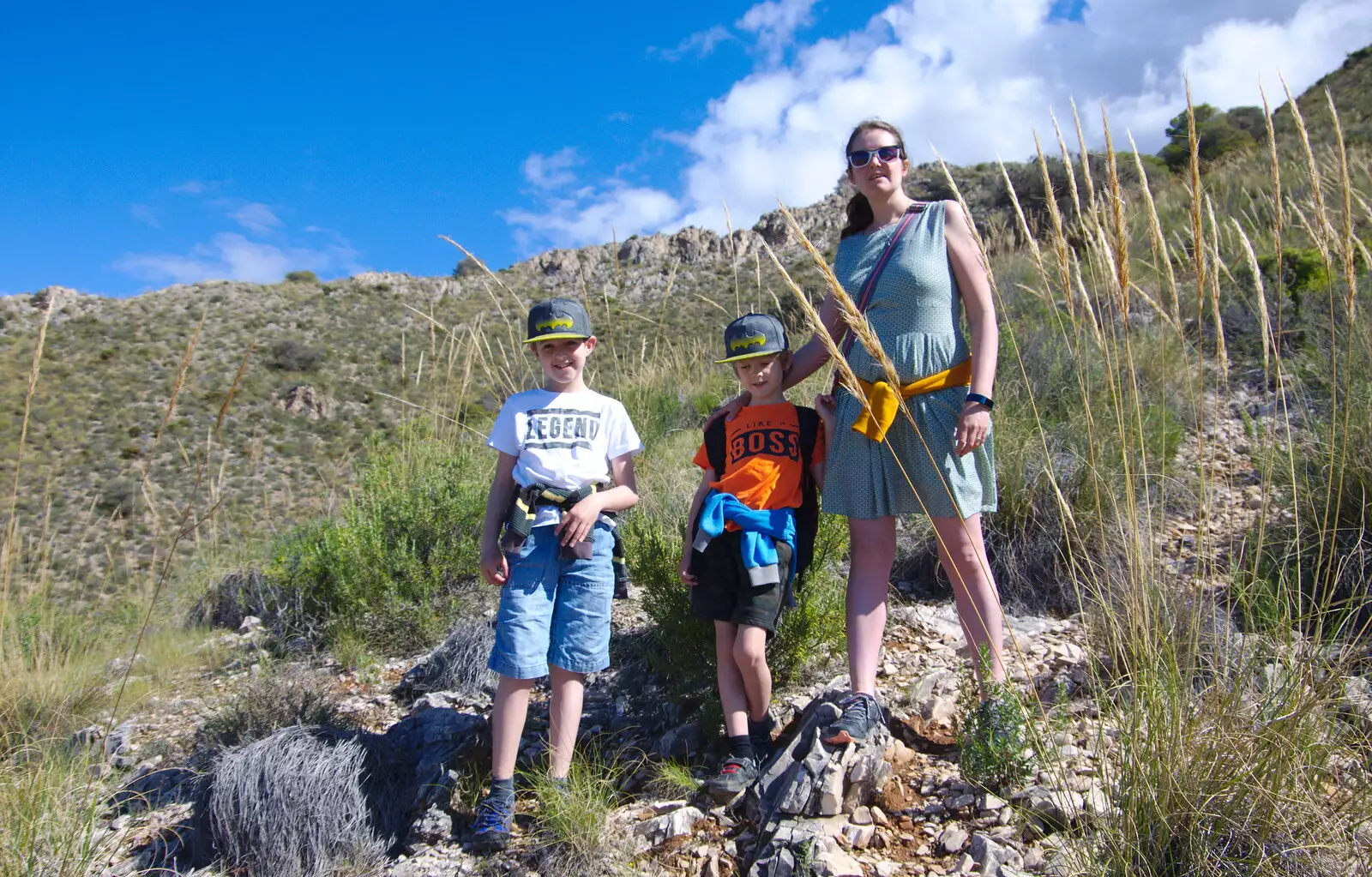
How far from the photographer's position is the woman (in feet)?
7.36

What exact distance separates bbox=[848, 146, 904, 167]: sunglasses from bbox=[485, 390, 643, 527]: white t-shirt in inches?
42.1

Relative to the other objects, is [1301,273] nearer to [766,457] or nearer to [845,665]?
[845,665]

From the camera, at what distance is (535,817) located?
2.41 metres

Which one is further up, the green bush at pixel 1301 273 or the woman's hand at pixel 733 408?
the green bush at pixel 1301 273

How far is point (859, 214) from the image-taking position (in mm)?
2582

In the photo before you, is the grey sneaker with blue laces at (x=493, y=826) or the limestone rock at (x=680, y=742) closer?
the grey sneaker with blue laces at (x=493, y=826)

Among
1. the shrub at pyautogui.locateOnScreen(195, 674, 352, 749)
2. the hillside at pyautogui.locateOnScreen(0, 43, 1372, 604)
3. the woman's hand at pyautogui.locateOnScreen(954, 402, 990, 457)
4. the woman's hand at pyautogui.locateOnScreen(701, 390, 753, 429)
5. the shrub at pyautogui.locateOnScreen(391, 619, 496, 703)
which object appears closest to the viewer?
the woman's hand at pyautogui.locateOnScreen(954, 402, 990, 457)

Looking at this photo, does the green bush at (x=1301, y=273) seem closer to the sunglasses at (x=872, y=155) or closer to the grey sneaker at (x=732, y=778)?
the sunglasses at (x=872, y=155)

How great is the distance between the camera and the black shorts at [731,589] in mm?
2348

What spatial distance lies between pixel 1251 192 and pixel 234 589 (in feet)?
37.0

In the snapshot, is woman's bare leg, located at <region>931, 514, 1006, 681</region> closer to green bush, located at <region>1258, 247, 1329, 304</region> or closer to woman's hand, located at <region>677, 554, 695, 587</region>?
woman's hand, located at <region>677, 554, 695, 587</region>

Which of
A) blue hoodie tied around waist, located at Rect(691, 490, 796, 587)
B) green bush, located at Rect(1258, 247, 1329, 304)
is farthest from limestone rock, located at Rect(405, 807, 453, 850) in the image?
green bush, located at Rect(1258, 247, 1329, 304)

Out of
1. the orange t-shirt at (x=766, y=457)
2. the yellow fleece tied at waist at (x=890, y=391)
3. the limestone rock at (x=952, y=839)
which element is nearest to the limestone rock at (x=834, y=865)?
the limestone rock at (x=952, y=839)

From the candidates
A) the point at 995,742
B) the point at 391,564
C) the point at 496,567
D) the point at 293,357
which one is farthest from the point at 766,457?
the point at 293,357
